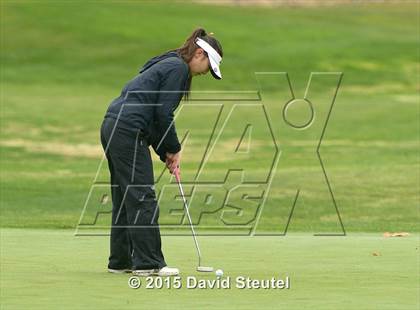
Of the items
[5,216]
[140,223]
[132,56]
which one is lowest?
[140,223]

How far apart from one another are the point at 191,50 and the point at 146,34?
43.5 metres

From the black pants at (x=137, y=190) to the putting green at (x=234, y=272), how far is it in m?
0.34

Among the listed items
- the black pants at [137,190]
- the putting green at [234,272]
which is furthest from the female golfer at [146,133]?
the putting green at [234,272]

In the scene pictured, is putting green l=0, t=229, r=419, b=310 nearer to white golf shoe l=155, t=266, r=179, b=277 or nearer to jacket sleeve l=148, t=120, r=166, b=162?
white golf shoe l=155, t=266, r=179, b=277

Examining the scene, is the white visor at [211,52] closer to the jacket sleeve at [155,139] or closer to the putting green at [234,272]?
the jacket sleeve at [155,139]

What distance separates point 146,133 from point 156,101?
0.31m

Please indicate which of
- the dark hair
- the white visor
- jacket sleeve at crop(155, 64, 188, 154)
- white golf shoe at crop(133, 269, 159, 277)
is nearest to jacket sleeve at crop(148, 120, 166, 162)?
jacket sleeve at crop(155, 64, 188, 154)

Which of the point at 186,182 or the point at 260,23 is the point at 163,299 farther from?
the point at 260,23

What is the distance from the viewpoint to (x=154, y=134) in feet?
32.8

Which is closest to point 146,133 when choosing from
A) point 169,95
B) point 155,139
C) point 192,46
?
point 155,139

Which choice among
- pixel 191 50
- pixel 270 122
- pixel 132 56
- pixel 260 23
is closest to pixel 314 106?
pixel 270 122

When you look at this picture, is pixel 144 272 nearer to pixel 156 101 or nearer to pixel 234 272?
pixel 234 272

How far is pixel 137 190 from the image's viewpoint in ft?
32.9

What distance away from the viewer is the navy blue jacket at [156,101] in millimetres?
9805
